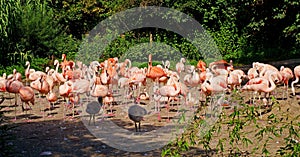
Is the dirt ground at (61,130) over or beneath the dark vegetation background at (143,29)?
beneath

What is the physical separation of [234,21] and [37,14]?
25.5 feet

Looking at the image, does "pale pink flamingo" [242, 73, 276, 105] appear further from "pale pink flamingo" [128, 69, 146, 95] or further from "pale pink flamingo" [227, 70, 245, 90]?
"pale pink flamingo" [128, 69, 146, 95]

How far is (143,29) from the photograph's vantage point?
64.1 ft

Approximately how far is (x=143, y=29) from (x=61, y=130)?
12.4 meters

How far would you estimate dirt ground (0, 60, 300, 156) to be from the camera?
621cm

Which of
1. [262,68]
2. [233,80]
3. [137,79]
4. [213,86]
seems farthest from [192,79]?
[262,68]

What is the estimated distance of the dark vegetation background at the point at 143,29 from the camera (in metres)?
13.7

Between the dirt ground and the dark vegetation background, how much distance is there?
165 inches

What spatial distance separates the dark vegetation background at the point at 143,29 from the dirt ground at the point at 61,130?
4186 mm

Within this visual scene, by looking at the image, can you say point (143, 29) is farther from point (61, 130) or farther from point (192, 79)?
point (61, 130)

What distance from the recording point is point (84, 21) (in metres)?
21.7

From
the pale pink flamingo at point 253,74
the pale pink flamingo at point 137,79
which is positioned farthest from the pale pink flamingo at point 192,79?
the pale pink flamingo at point 253,74

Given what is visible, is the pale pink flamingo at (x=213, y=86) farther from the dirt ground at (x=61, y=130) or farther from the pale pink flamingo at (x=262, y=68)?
the pale pink flamingo at (x=262, y=68)

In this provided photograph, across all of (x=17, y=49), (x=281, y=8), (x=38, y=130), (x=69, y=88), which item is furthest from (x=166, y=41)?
(x=38, y=130)
